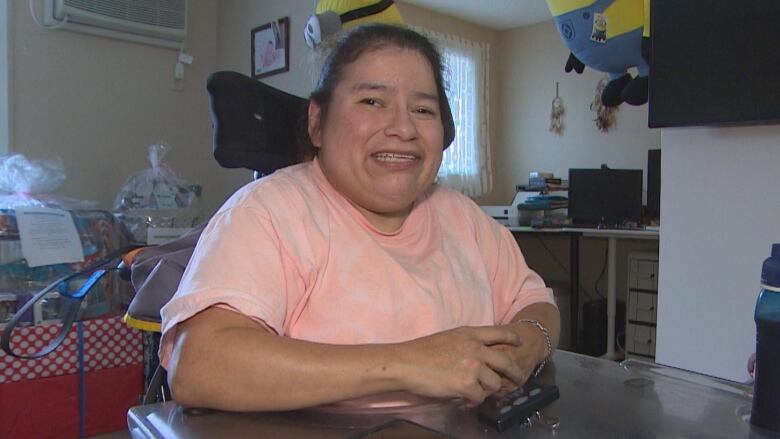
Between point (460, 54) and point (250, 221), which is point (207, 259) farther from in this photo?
point (460, 54)

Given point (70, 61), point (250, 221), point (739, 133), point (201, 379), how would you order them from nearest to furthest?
point (201, 379) < point (250, 221) < point (739, 133) < point (70, 61)

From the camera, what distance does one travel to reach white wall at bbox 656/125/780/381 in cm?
125

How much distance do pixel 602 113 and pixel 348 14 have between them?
10.3 ft

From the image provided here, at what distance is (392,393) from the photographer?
2.22ft

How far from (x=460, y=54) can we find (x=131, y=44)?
8.60 ft

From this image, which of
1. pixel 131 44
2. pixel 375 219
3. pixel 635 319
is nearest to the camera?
pixel 375 219

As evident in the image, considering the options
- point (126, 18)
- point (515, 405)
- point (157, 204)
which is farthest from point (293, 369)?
point (126, 18)

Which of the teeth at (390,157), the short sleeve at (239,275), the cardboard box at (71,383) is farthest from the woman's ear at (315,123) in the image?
the cardboard box at (71,383)

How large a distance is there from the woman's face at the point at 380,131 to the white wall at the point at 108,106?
2217mm

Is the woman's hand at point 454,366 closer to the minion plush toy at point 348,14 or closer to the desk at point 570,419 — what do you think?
the desk at point 570,419

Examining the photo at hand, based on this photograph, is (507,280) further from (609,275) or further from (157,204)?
(609,275)

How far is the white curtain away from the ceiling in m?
0.19

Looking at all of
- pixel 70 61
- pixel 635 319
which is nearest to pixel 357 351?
pixel 70 61

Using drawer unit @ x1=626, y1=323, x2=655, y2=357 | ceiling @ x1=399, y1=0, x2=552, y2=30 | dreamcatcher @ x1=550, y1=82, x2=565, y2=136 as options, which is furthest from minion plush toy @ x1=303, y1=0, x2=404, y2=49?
dreamcatcher @ x1=550, y1=82, x2=565, y2=136
